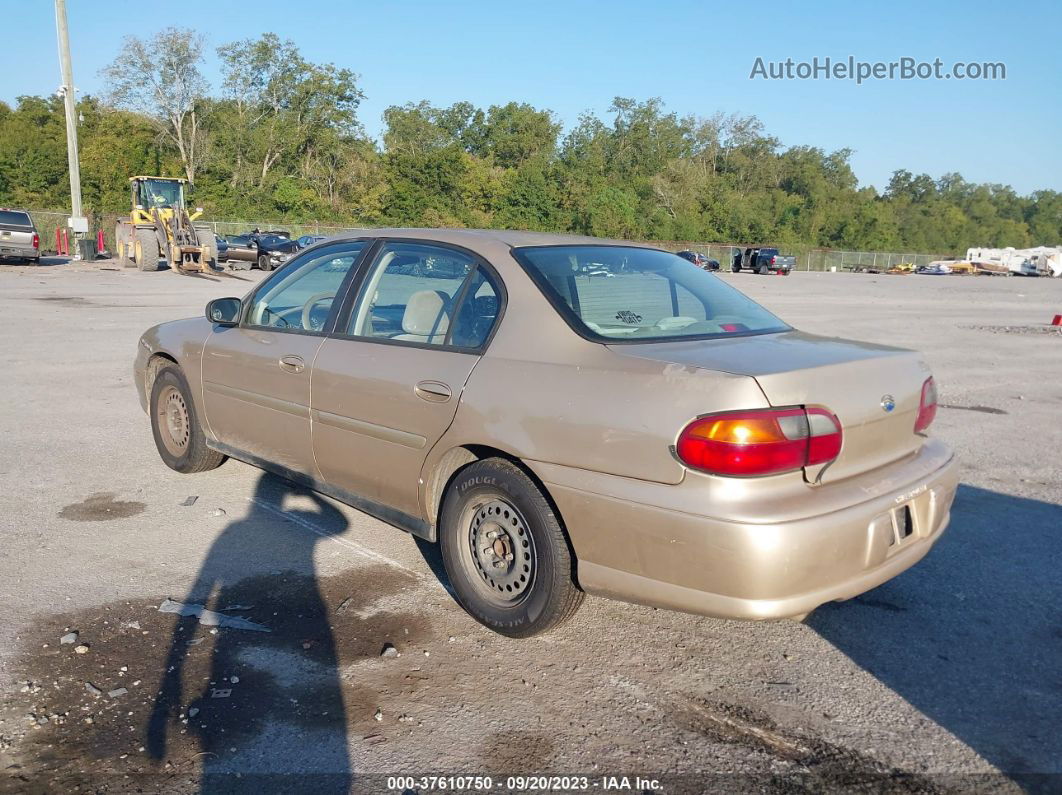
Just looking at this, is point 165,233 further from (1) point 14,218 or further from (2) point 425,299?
(2) point 425,299

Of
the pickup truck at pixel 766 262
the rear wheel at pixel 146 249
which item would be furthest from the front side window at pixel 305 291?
the pickup truck at pixel 766 262

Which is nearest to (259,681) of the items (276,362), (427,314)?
(427,314)

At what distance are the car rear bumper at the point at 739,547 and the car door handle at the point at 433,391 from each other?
0.61 m

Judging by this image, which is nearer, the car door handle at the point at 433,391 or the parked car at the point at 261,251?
the car door handle at the point at 433,391

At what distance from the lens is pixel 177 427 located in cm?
570

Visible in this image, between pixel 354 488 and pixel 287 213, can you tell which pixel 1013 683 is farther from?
pixel 287 213

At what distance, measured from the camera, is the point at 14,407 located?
7.50 m

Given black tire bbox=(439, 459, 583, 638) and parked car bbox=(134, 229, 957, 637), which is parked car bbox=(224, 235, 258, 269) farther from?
black tire bbox=(439, 459, 583, 638)

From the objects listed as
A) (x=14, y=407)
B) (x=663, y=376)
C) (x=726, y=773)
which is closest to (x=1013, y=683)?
(x=726, y=773)

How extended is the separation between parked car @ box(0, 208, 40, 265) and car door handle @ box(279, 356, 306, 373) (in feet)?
103

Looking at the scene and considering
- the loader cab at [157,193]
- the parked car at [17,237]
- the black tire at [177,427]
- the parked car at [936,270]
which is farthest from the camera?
the parked car at [936,270]

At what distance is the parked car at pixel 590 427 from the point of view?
→ 2.91 meters

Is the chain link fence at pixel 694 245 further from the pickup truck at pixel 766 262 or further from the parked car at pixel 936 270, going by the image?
the pickup truck at pixel 766 262

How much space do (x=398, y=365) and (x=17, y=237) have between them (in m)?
32.4
